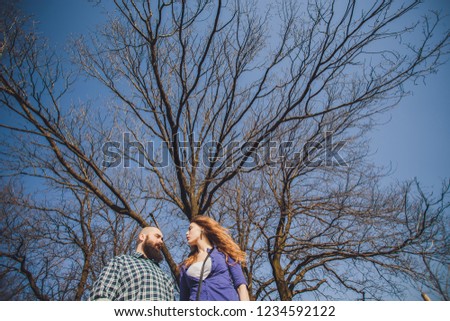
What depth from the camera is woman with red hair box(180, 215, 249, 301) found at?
6.46 feet

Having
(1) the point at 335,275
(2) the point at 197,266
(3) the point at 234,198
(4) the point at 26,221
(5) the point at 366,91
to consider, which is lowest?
(2) the point at 197,266

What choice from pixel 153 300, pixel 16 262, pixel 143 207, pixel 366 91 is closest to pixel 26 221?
pixel 16 262

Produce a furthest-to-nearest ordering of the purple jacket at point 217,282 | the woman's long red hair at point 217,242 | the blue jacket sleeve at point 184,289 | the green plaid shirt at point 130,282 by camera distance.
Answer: the woman's long red hair at point 217,242 → the blue jacket sleeve at point 184,289 → the purple jacket at point 217,282 → the green plaid shirt at point 130,282

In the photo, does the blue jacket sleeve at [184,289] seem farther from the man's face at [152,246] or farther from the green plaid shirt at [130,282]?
the man's face at [152,246]

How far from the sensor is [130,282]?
1878 millimetres

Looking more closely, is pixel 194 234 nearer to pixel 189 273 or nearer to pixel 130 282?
pixel 189 273

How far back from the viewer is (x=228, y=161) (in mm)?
5035

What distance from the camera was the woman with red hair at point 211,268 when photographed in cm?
197

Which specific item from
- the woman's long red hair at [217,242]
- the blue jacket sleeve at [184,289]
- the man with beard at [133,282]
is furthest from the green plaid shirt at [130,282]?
the woman's long red hair at [217,242]

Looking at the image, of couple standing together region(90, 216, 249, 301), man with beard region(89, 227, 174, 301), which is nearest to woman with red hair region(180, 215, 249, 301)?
couple standing together region(90, 216, 249, 301)

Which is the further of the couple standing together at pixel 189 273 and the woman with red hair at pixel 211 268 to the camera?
the woman with red hair at pixel 211 268

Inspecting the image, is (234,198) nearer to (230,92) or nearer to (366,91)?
(230,92)

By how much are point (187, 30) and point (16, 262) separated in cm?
552
